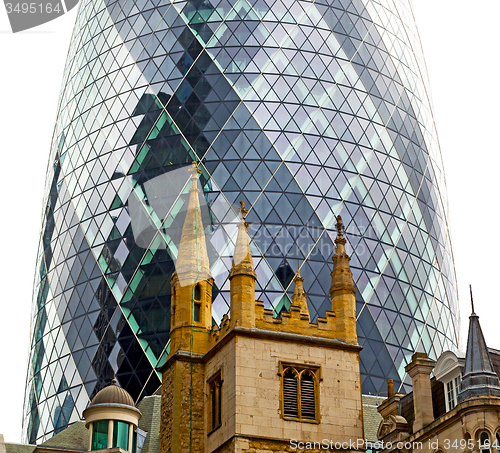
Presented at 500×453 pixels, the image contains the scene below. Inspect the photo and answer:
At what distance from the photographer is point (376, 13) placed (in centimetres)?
5088

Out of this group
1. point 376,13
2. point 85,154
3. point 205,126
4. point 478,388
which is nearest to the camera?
point 478,388

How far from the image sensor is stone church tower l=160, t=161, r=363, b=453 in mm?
23578

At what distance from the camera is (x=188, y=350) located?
26.2 m

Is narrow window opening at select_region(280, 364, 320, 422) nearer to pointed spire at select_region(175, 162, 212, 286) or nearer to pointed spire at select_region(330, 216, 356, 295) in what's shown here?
pointed spire at select_region(330, 216, 356, 295)

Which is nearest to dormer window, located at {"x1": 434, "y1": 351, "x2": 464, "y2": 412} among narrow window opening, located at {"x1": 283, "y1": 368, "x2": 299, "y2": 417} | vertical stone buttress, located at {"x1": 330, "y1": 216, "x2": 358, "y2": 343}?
vertical stone buttress, located at {"x1": 330, "y1": 216, "x2": 358, "y2": 343}

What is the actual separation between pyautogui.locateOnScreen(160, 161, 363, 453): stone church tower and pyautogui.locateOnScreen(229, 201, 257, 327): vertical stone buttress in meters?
0.03

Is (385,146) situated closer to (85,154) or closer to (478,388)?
(85,154)

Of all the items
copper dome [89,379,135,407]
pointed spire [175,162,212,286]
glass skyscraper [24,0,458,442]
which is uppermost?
glass skyscraper [24,0,458,442]

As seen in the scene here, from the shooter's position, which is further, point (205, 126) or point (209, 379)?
point (205, 126)

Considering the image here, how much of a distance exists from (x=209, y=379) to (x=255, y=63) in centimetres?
2397

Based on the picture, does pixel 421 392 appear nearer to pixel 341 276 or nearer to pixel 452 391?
pixel 452 391

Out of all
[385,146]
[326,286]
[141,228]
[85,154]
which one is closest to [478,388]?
[326,286]

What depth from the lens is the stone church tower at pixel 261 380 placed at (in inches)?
928

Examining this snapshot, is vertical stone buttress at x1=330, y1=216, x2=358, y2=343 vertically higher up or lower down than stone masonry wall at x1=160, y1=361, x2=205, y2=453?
higher up
